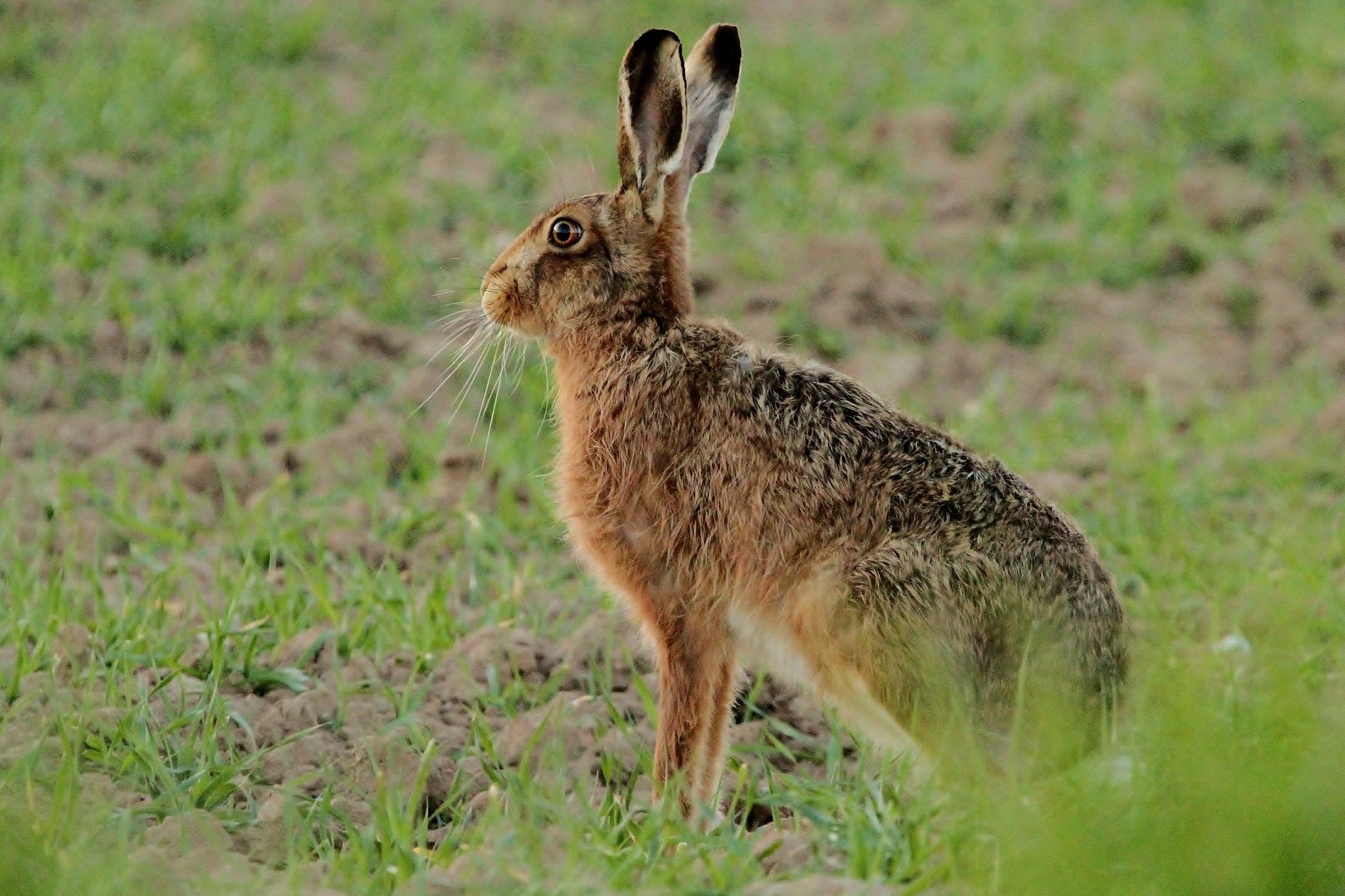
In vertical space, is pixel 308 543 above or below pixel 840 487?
below

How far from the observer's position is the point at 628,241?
4.50m

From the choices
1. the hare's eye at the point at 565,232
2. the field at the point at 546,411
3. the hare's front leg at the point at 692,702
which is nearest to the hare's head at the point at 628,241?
the hare's eye at the point at 565,232

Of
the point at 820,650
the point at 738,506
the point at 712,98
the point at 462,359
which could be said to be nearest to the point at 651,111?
the point at 712,98

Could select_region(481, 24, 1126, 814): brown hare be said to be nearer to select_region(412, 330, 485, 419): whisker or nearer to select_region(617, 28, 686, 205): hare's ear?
select_region(617, 28, 686, 205): hare's ear

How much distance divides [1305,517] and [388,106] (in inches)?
190

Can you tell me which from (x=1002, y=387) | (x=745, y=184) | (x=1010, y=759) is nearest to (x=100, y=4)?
(x=745, y=184)

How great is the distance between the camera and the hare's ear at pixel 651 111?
4.31 meters

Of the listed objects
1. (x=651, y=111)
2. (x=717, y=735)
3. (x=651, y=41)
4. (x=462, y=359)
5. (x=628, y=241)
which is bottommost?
(x=717, y=735)

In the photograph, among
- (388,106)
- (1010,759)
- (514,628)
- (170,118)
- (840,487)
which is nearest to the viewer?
(1010,759)

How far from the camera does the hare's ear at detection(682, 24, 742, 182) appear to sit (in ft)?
15.1

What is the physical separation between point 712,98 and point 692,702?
1.59 m

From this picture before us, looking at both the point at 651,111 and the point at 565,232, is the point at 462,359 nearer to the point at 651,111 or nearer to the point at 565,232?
the point at 565,232

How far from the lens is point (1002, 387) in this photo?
712cm

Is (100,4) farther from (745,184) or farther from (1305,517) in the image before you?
(1305,517)
